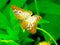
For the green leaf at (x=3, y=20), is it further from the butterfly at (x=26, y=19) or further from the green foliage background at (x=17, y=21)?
the butterfly at (x=26, y=19)

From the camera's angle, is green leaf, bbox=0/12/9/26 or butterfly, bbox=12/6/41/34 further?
green leaf, bbox=0/12/9/26

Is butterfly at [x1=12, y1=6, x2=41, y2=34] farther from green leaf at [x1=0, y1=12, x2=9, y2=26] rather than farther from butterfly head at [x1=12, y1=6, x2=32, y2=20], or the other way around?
green leaf at [x1=0, y1=12, x2=9, y2=26]

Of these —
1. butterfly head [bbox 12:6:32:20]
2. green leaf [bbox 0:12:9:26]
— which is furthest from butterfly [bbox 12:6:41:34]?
green leaf [bbox 0:12:9:26]

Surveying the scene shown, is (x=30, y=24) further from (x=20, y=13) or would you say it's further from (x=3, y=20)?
(x=3, y=20)

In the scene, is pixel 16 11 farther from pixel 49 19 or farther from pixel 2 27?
pixel 49 19

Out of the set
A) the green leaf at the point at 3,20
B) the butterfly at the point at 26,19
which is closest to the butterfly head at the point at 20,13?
the butterfly at the point at 26,19

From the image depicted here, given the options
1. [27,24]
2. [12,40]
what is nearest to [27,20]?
[27,24]

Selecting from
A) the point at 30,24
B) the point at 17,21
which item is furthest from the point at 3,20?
the point at 30,24

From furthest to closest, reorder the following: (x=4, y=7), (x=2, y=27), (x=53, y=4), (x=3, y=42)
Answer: (x=53, y=4)
(x=4, y=7)
(x=2, y=27)
(x=3, y=42)

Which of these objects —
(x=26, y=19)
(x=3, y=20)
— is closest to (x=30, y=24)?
(x=26, y=19)
